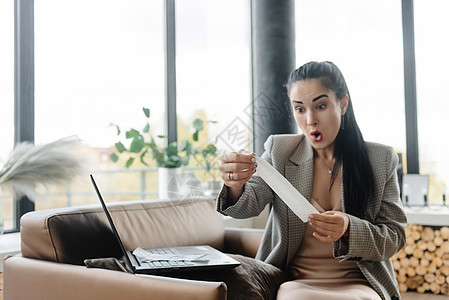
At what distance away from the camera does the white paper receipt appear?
51.4 inches

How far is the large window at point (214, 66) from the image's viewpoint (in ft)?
11.7

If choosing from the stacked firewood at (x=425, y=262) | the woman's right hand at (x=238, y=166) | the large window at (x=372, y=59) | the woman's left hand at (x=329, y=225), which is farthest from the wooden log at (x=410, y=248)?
the woman's right hand at (x=238, y=166)

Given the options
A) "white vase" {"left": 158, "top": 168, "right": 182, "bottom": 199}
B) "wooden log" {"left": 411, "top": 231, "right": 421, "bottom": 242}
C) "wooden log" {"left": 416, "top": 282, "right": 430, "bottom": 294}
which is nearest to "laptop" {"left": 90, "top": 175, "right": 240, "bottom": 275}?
"white vase" {"left": 158, "top": 168, "right": 182, "bottom": 199}

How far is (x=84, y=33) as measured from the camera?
2885mm

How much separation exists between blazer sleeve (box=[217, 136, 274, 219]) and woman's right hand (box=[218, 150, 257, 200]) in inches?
3.7

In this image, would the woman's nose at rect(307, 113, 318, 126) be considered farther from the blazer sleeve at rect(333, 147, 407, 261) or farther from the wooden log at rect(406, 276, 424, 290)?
the wooden log at rect(406, 276, 424, 290)

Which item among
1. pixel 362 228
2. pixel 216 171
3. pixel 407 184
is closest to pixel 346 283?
pixel 362 228

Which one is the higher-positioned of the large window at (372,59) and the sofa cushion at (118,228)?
the large window at (372,59)

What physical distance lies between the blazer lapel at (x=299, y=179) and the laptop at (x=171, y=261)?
26 cm

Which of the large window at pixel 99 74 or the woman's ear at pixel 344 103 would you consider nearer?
the woman's ear at pixel 344 103

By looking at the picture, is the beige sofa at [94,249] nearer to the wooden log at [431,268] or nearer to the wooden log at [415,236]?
the wooden log at [415,236]

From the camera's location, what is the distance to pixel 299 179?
1.62 m

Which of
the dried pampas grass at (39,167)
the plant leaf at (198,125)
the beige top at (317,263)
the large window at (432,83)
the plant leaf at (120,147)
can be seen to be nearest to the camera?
the beige top at (317,263)

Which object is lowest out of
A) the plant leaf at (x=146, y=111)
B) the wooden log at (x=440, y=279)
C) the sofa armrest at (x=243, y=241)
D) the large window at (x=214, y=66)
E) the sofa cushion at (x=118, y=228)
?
the wooden log at (x=440, y=279)
